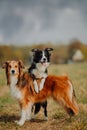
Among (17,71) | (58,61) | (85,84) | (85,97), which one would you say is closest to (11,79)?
(17,71)

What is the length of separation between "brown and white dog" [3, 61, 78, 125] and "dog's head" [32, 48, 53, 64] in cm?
39

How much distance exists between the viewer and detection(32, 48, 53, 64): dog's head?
967 centimetres

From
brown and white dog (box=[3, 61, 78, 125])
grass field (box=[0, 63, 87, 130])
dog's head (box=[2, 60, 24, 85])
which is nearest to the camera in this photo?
grass field (box=[0, 63, 87, 130])

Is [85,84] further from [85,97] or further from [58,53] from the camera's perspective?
[58,53]

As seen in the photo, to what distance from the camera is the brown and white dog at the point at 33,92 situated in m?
9.62

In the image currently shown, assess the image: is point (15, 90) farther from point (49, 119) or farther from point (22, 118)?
point (49, 119)

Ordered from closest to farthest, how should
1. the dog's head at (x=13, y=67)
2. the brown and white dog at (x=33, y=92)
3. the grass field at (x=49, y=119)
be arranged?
the grass field at (x=49, y=119) → the dog's head at (x=13, y=67) → the brown and white dog at (x=33, y=92)

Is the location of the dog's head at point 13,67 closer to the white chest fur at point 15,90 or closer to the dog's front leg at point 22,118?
the white chest fur at point 15,90

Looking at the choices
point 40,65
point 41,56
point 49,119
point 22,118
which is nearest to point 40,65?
point 40,65

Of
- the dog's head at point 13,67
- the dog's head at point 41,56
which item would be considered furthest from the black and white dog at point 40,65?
the dog's head at point 13,67

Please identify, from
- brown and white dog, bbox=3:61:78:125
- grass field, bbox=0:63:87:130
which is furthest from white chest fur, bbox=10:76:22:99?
grass field, bbox=0:63:87:130

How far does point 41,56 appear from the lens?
9.68m

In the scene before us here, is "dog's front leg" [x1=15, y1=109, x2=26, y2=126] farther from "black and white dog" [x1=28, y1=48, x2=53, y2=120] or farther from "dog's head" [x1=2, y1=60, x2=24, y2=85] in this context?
"dog's head" [x1=2, y1=60, x2=24, y2=85]

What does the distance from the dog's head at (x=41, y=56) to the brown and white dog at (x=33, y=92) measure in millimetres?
392
